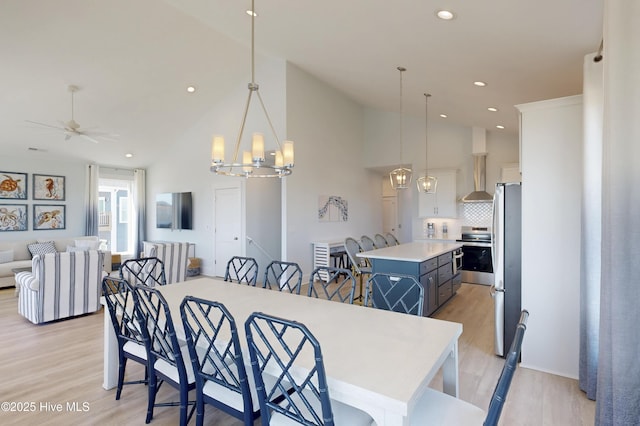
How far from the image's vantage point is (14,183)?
23.0 ft

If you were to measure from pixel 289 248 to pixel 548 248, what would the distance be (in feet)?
13.4

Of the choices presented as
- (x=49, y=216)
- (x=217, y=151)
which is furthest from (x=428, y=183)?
(x=49, y=216)

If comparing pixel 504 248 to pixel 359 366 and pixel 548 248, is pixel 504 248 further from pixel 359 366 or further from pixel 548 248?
pixel 359 366

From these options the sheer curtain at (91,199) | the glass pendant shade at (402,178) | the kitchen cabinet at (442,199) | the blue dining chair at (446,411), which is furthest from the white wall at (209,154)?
the blue dining chair at (446,411)

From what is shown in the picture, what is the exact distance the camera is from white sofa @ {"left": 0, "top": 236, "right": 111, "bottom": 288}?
6148 mm

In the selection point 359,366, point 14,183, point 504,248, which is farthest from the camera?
point 14,183

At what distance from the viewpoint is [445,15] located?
2.79m

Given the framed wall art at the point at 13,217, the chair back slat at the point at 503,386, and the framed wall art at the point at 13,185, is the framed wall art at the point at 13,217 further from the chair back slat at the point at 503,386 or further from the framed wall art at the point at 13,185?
the chair back slat at the point at 503,386

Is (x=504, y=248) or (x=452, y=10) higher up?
(x=452, y=10)

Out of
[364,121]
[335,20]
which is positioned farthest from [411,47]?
[364,121]

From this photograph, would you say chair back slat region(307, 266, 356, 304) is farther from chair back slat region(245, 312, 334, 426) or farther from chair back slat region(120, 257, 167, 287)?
chair back slat region(120, 257, 167, 287)

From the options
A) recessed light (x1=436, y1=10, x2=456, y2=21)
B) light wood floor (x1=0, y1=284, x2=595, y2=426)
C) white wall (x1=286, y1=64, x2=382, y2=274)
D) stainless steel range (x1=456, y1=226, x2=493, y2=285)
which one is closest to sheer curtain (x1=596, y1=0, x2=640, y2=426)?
light wood floor (x1=0, y1=284, x2=595, y2=426)

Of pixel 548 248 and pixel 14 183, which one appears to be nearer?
pixel 548 248

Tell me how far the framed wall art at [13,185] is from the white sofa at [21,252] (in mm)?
986
